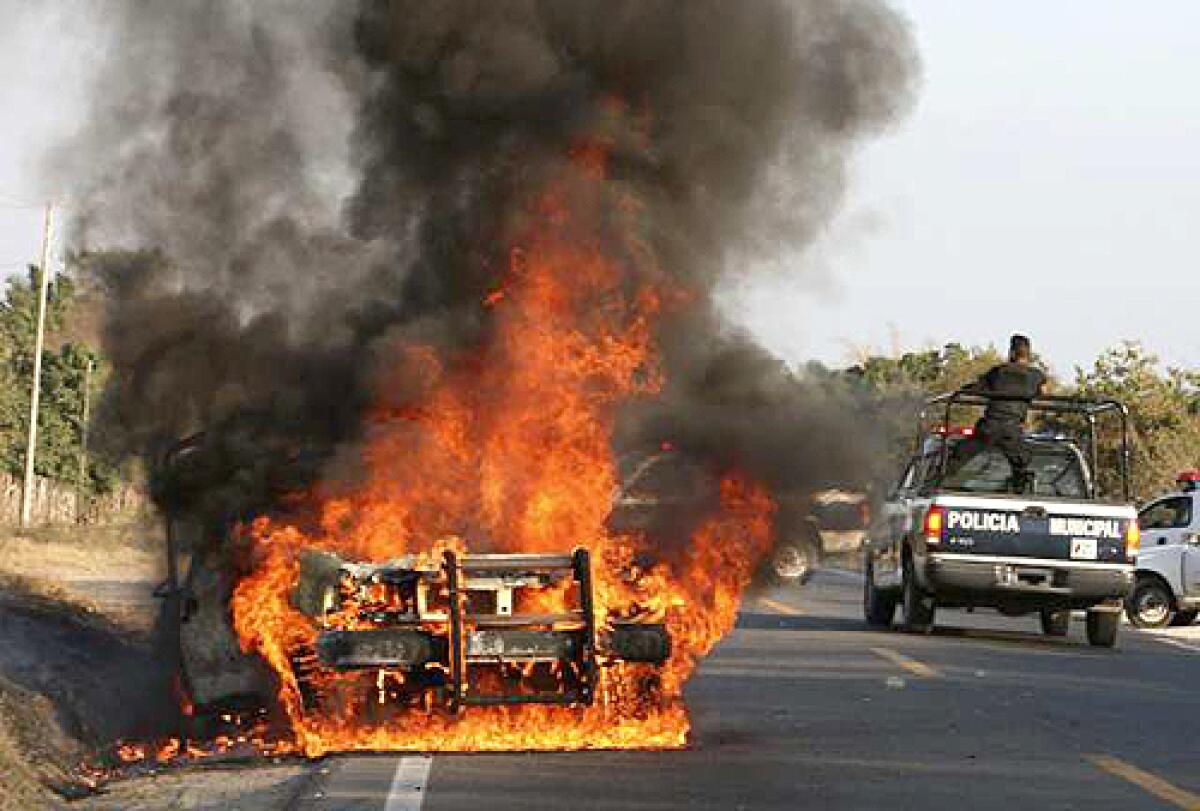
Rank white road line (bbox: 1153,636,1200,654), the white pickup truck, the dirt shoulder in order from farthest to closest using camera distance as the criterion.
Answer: the white pickup truck < white road line (bbox: 1153,636,1200,654) < the dirt shoulder

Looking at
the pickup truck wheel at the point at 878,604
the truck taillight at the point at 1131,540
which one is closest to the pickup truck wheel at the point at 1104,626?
the truck taillight at the point at 1131,540

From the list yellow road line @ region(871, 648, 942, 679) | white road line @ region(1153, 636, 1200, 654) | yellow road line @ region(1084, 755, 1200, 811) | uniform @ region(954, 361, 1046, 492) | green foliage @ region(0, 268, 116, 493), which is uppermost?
green foliage @ region(0, 268, 116, 493)

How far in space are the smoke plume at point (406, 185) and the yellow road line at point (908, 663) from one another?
3.15m

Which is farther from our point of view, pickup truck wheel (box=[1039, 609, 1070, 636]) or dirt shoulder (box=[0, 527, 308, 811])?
pickup truck wheel (box=[1039, 609, 1070, 636])

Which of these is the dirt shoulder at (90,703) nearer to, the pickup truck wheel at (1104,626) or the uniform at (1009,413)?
the uniform at (1009,413)

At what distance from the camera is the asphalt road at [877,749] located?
10250 mm

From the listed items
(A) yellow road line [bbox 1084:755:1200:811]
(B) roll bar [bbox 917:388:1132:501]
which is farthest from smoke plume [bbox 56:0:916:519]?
(B) roll bar [bbox 917:388:1132:501]

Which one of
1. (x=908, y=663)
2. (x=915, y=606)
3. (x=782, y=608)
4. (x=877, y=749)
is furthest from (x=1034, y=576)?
(x=877, y=749)

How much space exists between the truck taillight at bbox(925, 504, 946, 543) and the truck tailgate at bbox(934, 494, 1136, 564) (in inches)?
0.8

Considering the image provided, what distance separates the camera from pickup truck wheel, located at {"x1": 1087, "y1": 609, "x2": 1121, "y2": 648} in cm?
2203

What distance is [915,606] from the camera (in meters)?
22.7

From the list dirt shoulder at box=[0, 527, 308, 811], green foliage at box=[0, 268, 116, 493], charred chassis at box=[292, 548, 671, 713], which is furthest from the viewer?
green foliage at box=[0, 268, 116, 493]

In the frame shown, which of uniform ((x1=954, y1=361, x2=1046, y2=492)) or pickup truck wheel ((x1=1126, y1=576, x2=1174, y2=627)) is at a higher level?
uniform ((x1=954, y1=361, x2=1046, y2=492))

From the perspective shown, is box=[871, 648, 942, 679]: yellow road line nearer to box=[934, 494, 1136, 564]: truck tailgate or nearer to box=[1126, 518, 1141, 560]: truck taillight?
box=[934, 494, 1136, 564]: truck tailgate
